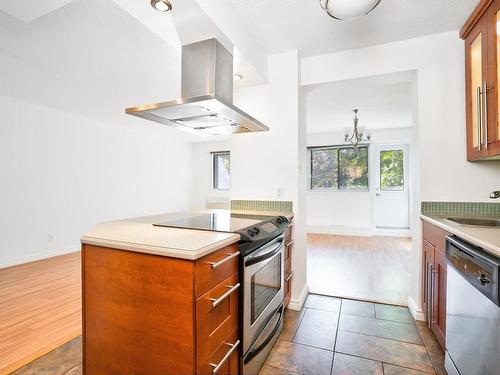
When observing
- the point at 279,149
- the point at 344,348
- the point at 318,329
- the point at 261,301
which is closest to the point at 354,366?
the point at 344,348

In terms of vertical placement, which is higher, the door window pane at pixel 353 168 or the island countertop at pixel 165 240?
the door window pane at pixel 353 168

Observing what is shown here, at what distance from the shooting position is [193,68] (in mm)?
1763

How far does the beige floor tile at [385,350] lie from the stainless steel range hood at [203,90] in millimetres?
1796

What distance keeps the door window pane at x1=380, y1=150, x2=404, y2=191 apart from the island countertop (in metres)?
5.92

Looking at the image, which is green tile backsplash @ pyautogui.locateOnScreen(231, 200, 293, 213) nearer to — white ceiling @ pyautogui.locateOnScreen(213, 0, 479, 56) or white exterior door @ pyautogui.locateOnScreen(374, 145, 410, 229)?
white ceiling @ pyautogui.locateOnScreen(213, 0, 479, 56)

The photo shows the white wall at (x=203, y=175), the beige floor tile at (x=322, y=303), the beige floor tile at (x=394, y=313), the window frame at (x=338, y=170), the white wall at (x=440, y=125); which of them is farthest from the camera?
the white wall at (x=203, y=175)

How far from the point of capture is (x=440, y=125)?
2154 mm

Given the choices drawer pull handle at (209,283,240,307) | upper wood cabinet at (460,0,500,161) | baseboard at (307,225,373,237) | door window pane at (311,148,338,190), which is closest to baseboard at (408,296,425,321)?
upper wood cabinet at (460,0,500,161)

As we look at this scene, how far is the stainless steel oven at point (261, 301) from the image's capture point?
1.41m

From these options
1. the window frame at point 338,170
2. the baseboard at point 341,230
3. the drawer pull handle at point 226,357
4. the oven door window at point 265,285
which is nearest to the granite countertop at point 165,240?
the oven door window at point 265,285

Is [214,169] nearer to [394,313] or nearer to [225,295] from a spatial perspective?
[394,313]

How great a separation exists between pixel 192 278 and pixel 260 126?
1.36 metres

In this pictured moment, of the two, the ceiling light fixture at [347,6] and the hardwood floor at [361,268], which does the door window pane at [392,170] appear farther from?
the ceiling light fixture at [347,6]

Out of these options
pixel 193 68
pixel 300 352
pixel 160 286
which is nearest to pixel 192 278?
pixel 160 286
